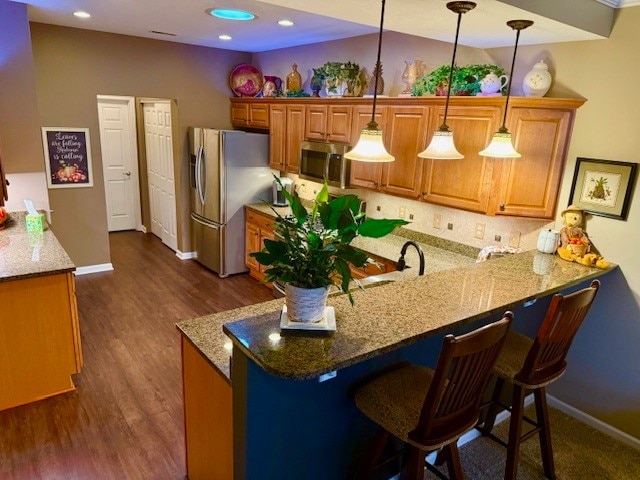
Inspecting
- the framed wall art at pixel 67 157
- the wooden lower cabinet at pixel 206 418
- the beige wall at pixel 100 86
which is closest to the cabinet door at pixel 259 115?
the beige wall at pixel 100 86

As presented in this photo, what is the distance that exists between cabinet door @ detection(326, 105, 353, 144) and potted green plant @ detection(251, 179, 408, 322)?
8.38ft

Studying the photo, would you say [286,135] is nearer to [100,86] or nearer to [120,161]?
[100,86]

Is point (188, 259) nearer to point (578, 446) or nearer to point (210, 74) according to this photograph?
point (210, 74)

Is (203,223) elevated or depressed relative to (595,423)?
elevated

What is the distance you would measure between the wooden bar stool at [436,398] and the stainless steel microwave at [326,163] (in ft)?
7.51

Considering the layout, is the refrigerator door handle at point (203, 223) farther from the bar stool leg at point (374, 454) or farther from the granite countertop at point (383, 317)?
the bar stool leg at point (374, 454)

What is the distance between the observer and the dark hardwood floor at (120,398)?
2.41 m

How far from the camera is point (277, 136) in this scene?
16.0ft

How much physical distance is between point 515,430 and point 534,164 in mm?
1631

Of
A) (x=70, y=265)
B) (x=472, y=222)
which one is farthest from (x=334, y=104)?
(x=70, y=265)

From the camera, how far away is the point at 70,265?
282 centimetres

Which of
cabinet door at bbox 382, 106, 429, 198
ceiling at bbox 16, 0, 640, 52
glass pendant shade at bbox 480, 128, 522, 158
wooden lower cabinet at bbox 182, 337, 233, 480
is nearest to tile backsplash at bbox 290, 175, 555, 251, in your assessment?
cabinet door at bbox 382, 106, 429, 198

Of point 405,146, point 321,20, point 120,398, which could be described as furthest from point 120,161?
point 405,146

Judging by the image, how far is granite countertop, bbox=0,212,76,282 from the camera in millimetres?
2689
